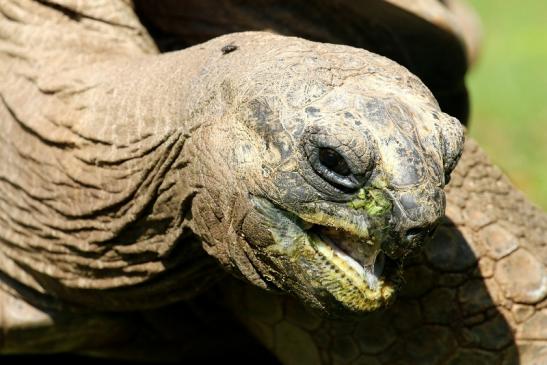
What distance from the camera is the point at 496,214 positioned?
299 cm

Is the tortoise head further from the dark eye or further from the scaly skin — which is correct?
the scaly skin

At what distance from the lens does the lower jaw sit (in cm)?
212

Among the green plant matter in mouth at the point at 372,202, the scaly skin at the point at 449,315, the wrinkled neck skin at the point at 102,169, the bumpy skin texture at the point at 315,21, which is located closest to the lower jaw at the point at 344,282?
the green plant matter in mouth at the point at 372,202

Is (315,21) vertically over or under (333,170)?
over

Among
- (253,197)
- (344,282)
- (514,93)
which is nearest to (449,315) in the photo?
(344,282)

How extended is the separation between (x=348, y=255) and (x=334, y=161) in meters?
0.22

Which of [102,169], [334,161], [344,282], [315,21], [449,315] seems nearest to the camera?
[334,161]

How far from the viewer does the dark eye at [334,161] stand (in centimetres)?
199

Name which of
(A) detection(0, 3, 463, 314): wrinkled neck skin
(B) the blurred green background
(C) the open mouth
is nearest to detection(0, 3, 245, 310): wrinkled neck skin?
(A) detection(0, 3, 463, 314): wrinkled neck skin

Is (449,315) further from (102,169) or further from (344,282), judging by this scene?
(102,169)

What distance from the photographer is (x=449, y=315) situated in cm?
283

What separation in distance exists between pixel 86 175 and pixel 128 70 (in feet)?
0.90

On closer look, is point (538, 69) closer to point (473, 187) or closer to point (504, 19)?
point (504, 19)

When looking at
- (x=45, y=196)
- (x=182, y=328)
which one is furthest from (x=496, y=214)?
(x=45, y=196)
